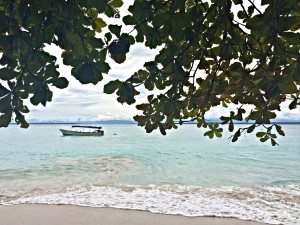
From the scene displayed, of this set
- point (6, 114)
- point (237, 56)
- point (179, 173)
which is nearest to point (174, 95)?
point (237, 56)

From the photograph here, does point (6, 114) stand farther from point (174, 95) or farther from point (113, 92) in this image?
point (174, 95)

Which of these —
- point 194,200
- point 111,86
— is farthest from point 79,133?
point 111,86

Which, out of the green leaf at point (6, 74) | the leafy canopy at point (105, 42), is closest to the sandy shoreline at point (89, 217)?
the leafy canopy at point (105, 42)

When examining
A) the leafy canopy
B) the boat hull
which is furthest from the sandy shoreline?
the boat hull

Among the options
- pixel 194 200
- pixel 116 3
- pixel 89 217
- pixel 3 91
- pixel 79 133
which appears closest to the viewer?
pixel 3 91

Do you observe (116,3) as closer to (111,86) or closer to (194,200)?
(111,86)

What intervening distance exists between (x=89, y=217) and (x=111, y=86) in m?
9.30

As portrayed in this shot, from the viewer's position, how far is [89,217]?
9797 millimetres

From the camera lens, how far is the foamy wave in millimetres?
10711

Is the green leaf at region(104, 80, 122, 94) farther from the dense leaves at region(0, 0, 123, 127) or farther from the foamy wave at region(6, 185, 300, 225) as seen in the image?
the foamy wave at region(6, 185, 300, 225)

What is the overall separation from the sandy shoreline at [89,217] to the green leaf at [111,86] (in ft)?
28.0

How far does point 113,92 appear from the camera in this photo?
1.49m

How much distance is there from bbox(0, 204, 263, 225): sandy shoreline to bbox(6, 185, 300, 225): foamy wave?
2.03ft

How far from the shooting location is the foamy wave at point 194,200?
10.7m
